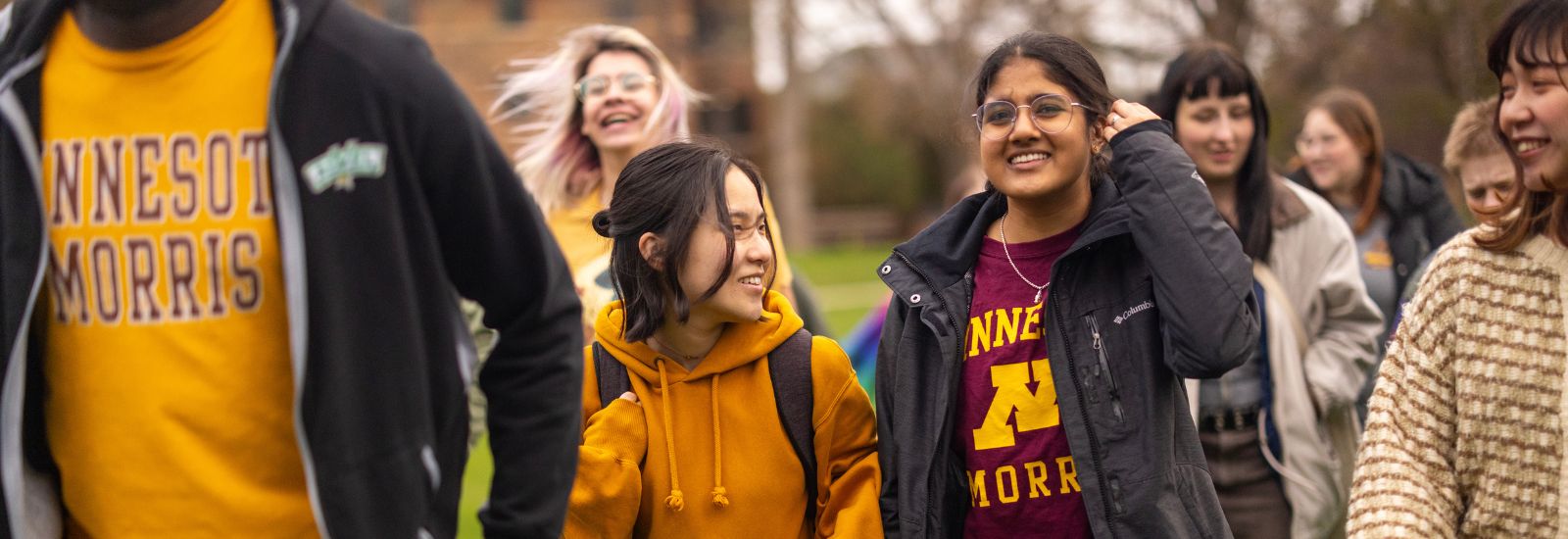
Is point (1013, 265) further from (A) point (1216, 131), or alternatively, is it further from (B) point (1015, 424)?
(A) point (1216, 131)

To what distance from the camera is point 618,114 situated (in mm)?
4938

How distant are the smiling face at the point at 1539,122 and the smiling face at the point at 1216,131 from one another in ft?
6.33

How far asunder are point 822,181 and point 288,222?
5588cm

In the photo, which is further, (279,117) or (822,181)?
(822,181)

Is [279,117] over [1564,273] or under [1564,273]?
over

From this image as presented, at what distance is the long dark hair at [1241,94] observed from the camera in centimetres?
469

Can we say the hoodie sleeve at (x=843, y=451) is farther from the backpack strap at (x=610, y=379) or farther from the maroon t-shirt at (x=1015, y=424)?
the backpack strap at (x=610, y=379)

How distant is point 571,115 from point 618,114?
28cm

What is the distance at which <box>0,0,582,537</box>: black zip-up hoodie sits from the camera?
215cm

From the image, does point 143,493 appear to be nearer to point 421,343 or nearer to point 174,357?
point 174,357

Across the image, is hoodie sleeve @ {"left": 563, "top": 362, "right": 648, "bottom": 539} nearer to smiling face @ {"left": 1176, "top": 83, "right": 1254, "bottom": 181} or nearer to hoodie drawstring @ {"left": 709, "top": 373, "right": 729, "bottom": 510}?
hoodie drawstring @ {"left": 709, "top": 373, "right": 729, "bottom": 510}

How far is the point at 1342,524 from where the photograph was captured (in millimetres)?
4625

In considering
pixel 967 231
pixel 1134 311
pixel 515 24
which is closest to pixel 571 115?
pixel 967 231

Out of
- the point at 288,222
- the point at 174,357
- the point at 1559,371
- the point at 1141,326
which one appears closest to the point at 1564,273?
the point at 1559,371
